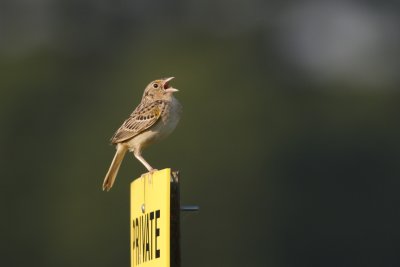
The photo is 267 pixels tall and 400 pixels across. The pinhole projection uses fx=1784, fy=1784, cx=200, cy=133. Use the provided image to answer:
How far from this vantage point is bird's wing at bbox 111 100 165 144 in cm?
1081

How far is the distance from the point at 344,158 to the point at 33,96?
9825mm

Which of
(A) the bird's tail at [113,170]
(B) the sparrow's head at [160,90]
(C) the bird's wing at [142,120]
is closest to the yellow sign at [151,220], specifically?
(A) the bird's tail at [113,170]

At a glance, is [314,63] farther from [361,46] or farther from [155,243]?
[155,243]

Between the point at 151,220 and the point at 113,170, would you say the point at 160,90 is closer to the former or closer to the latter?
the point at 113,170

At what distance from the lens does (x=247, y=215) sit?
109 feet

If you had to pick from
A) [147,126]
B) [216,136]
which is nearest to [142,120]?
[147,126]

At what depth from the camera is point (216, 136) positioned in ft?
124

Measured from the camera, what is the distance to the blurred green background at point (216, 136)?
3159 cm

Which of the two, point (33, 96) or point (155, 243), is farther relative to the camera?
point (33, 96)

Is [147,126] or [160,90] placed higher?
[160,90]

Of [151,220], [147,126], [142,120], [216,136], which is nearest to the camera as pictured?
[151,220]

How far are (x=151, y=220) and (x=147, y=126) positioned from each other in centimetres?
334

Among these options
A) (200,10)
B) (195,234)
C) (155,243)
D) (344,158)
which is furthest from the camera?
(200,10)

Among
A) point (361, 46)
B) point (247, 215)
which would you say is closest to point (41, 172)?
point (247, 215)
